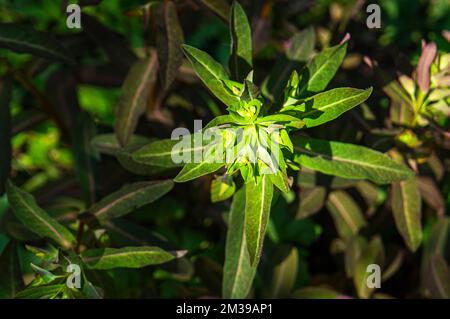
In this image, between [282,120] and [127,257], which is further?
[127,257]

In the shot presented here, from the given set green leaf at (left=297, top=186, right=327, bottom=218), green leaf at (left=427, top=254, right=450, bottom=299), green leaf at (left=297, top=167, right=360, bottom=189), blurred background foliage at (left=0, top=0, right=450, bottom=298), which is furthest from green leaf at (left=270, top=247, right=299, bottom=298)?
green leaf at (left=427, top=254, right=450, bottom=299)

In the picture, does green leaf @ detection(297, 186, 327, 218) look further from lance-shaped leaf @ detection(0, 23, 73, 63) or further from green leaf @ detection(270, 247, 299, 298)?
lance-shaped leaf @ detection(0, 23, 73, 63)

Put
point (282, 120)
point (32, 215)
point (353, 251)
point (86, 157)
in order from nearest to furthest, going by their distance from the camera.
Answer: point (282, 120)
point (32, 215)
point (86, 157)
point (353, 251)

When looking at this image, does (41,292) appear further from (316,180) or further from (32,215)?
(316,180)

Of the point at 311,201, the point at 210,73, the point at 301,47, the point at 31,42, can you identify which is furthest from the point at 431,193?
the point at 31,42

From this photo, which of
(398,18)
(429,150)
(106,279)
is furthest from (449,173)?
(106,279)

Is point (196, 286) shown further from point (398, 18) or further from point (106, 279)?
point (398, 18)

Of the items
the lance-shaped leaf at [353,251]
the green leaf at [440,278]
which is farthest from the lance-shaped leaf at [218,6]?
the green leaf at [440,278]
